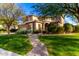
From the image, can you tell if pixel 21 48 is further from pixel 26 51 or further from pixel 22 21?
pixel 22 21

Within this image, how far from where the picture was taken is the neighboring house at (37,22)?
1.38 meters

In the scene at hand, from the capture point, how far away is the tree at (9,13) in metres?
1.38

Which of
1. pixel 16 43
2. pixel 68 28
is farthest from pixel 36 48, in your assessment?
pixel 68 28

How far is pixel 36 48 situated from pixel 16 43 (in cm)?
15

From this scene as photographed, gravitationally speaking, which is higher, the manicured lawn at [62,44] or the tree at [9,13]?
the tree at [9,13]

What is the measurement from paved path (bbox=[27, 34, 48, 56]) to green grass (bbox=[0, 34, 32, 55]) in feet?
0.10

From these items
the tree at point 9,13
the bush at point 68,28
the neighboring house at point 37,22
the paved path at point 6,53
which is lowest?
the paved path at point 6,53

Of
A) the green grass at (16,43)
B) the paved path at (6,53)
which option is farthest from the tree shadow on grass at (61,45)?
the paved path at (6,53)

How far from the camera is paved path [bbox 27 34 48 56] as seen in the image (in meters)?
1.34

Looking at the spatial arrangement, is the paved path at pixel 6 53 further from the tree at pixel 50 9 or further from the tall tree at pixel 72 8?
the tall tree at pixel 72 8

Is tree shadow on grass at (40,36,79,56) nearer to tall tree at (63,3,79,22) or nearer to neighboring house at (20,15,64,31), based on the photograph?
neighboring house at (20,15,64,31)

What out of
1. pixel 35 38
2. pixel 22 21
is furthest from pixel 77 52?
pixel 22 21

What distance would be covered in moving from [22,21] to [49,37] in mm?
232

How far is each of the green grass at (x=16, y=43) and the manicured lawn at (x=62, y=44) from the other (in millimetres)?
118
